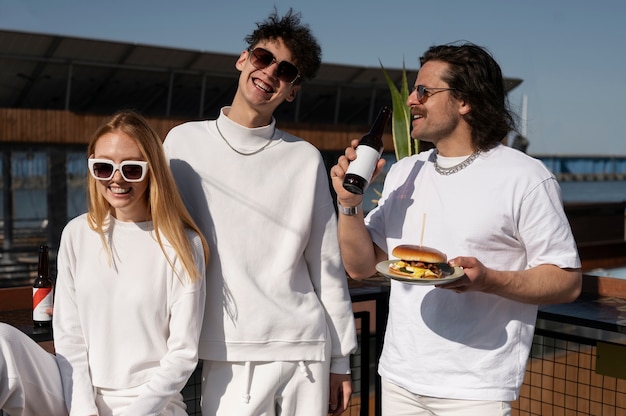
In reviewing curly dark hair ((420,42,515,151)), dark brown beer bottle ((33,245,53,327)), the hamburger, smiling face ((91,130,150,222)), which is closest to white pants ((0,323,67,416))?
smiling face ((91,130,150,222))

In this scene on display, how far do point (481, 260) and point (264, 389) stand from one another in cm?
76

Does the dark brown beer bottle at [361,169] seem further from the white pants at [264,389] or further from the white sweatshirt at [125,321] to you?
the white pants at [264,389]

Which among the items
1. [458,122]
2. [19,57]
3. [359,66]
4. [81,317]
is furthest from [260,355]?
[359,66]

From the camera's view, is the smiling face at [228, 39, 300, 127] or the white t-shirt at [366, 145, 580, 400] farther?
the smiling face at [228, 39, 300, 127]

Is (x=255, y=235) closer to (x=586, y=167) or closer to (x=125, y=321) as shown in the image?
(x=125, y=321)

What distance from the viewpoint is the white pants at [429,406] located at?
2.06 meters

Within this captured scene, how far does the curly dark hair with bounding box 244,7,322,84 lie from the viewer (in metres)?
2.35

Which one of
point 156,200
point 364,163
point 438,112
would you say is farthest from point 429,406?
point 156,200

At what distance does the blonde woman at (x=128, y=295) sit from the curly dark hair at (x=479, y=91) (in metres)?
0.90

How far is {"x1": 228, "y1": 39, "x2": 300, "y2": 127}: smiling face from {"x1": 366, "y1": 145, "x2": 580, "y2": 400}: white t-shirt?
0.54 meters

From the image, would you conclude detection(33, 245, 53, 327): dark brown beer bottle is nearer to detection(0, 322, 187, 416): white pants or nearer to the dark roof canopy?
detection(0, 322, 187, 416): white pants

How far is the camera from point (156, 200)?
84.8 inches

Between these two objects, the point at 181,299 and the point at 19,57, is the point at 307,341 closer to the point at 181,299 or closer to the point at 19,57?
the point at 181,299

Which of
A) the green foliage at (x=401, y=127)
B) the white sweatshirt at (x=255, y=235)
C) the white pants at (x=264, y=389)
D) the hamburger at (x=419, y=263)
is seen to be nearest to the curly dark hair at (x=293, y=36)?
the white sweatshirt at (x=255, y=235)
